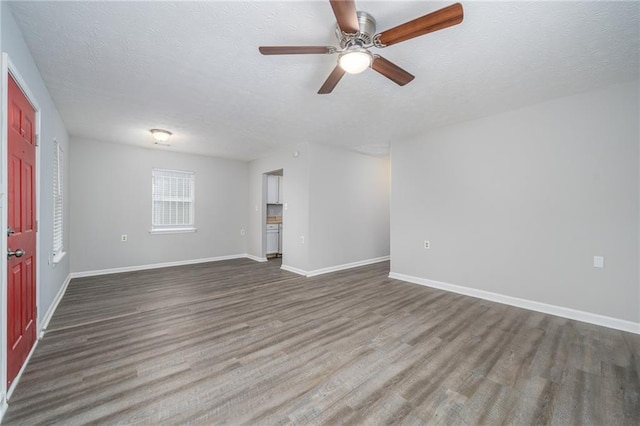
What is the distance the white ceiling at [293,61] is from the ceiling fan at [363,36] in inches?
6.0

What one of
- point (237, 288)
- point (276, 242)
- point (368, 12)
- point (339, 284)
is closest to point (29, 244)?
point (237, 288)

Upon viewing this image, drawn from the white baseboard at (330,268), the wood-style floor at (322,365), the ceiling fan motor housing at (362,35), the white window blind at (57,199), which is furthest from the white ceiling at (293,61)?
the white baseboard at (330,268)

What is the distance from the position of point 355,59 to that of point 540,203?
2.86 meters

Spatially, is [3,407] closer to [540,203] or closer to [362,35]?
[362,35]

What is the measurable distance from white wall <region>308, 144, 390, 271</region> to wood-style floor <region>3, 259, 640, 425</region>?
5.44ft

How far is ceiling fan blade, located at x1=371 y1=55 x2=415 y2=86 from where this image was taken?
6.33 feet

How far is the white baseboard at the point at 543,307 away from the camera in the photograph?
Answer: 2668mm

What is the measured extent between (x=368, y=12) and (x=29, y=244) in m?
3.05

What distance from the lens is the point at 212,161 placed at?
242 inches

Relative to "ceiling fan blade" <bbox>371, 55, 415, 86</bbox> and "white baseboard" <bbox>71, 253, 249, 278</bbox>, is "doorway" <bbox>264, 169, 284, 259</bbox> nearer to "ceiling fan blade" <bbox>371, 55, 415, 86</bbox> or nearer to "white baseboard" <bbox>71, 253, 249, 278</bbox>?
"white baseboard" <bbox>71, 253, 249, 278</bbox>

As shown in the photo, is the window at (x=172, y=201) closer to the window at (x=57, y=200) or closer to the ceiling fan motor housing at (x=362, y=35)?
the window at (x=57, y=200)

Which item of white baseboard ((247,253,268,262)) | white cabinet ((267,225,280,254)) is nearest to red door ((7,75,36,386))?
white baseboard ((247,253,268,262))

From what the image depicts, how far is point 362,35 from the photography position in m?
1.78

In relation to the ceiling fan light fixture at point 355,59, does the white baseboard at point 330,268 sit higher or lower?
lower
